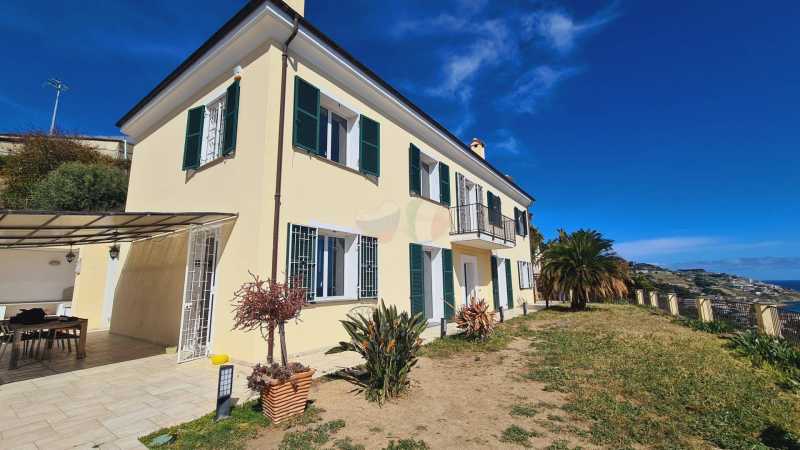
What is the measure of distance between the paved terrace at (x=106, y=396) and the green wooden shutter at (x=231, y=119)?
4.33m

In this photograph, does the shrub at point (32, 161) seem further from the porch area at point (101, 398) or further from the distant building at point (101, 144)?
the porch area at point (101, 398)

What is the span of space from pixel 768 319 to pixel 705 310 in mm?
2865

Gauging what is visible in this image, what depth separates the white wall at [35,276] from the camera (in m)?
12.7

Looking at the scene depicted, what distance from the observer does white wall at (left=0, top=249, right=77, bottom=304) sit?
12742 millimetres

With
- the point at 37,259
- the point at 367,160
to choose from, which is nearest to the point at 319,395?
the point at 367,160

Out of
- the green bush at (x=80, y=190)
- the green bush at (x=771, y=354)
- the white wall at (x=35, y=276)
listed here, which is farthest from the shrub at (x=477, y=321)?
the white wall at (x=35, y=276)

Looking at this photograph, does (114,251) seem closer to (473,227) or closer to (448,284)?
(448,284)

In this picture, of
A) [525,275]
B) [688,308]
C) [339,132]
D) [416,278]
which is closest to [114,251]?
[339,132]

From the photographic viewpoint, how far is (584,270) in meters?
13.6

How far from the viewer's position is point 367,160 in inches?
334

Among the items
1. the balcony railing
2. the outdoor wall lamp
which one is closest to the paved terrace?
the outdoor wall lamp

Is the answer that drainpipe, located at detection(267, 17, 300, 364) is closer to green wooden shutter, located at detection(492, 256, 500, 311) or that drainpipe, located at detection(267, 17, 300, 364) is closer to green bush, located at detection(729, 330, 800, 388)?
green bush, located at detection(729, 330, 800, 388)

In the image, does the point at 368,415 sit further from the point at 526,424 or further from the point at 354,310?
the point at 354,310

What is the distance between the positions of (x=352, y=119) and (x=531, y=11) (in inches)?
203
